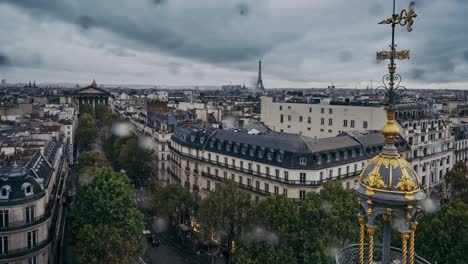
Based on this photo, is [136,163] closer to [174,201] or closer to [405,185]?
[174,201]

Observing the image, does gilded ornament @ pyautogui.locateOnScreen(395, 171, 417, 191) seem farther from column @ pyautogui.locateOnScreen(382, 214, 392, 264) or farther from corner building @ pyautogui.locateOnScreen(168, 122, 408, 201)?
corner building @ pyautogui.locateOnScreen(168, 122, 408, 201)

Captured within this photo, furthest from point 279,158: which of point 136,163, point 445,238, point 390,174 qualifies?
point 390,174

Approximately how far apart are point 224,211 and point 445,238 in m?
22.1

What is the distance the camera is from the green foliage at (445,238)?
33.9 m

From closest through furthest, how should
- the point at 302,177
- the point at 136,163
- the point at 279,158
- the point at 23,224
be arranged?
the point at 23,224 < the point at 302,177 < the point at 279,158 < the point at 136,163

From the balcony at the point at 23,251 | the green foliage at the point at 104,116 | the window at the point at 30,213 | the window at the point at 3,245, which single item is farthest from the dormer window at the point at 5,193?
the green foliage at the point at 104,116

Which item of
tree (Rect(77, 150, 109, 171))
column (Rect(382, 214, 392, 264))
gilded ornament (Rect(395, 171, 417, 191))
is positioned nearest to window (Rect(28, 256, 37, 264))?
tree (Rect(77, 150, 109, 171))

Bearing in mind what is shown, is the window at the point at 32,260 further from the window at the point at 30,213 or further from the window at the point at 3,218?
the window at the point at 3,218

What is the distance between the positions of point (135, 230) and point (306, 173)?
21239mm

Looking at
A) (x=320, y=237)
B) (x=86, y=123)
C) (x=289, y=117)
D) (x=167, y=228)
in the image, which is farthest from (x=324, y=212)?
(x=86, y=123)

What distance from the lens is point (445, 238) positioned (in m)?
35.1

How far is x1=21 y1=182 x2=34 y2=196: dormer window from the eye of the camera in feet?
125

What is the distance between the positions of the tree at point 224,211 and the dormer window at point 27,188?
17.9 meters

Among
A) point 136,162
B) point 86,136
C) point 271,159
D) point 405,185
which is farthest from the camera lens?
point 86,136
